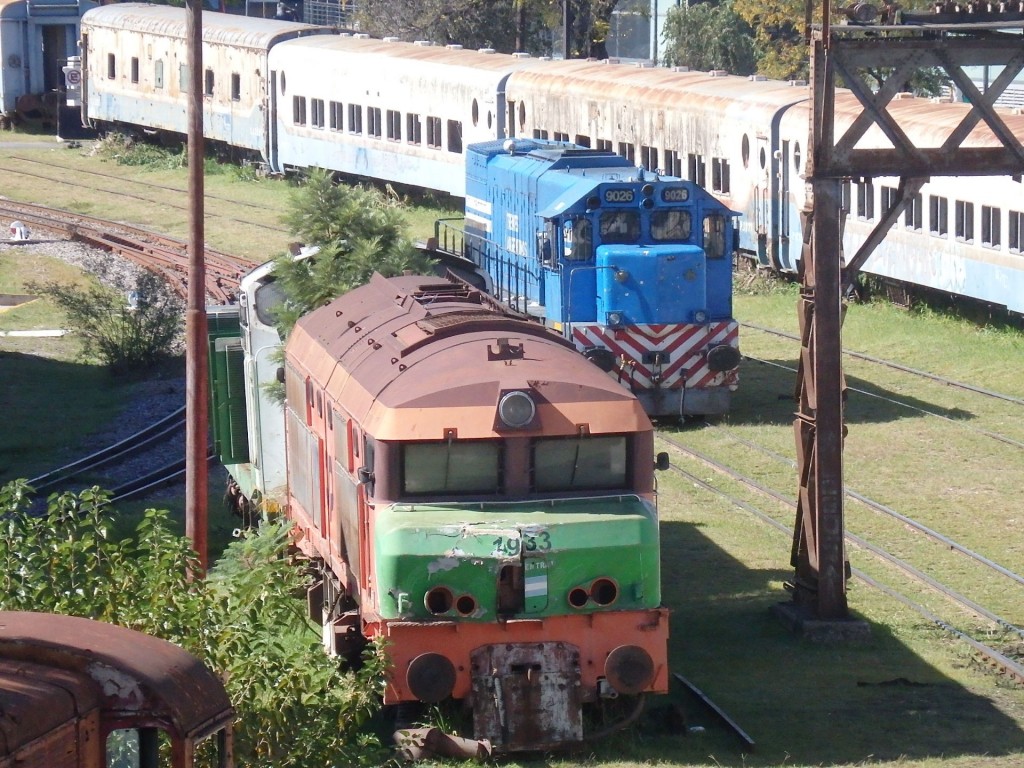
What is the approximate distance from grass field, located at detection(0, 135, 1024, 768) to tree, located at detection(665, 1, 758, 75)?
110 feet

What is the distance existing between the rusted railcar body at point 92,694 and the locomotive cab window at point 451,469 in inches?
135

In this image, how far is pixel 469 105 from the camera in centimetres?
3434

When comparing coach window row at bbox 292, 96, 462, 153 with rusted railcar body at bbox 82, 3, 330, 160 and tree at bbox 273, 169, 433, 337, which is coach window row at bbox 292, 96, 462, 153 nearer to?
rusted railcar body at bbox 82, 3, 330, 160

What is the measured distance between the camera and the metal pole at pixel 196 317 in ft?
38.0

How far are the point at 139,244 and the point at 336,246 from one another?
1912cm

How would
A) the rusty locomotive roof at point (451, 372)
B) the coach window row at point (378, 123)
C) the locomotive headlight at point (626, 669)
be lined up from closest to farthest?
the locomotive headlight at point (626, 669)
the rusty locomotive roof at point (451, 372)
the coach window row at point (378, 123)

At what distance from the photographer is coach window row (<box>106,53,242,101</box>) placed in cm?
4241

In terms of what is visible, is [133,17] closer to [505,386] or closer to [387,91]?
[387,91]

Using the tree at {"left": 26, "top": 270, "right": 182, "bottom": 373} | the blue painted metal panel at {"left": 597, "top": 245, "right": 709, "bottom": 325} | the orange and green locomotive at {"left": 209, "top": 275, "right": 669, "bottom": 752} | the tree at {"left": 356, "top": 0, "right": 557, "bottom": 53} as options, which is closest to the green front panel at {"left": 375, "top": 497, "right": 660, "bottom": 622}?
the orange and green locomotive at {"left": 209, "top": 275, "right": 669, "bottom": 752}

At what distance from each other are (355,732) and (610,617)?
159 cm

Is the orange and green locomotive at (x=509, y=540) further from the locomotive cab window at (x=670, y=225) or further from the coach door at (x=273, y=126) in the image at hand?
the coach door at (x=273, y=126)

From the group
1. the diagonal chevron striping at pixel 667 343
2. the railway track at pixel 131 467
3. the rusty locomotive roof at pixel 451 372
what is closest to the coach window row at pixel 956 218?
the diagonal chevron striping at pixel 667 343

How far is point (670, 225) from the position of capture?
65.3 ft

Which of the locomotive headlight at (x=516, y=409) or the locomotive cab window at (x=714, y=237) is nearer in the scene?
the locomotive headlight at (x=516, y=409)
